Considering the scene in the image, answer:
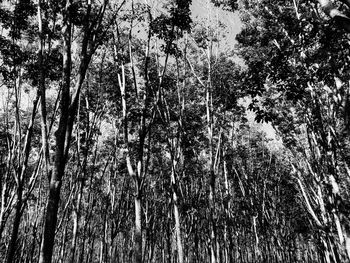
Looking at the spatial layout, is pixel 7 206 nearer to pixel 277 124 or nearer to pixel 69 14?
pixel 69 14

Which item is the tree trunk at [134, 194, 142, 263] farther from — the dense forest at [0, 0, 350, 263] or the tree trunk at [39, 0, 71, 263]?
the tree trunk at [39, 0, 71, 263]

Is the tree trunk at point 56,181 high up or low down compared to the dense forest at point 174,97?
down

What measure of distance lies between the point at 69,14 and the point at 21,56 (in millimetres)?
6061

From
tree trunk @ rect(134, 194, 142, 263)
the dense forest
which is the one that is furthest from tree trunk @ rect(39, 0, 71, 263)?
tree trunk @ rect(134, 194, 142, 263)

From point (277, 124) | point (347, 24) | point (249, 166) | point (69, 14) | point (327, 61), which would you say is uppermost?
point (249, 166)


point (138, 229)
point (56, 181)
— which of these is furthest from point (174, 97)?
point (56, 181)

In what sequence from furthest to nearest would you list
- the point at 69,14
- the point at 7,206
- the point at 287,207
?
the point at 287,207
the point at 7,206
the point at 69,14

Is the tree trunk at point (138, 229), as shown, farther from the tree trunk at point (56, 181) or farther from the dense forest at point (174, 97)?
the tree trunk at point (56, 181)

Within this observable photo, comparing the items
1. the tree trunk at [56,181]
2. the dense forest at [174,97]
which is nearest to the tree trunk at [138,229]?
the dense forest at [174,97]

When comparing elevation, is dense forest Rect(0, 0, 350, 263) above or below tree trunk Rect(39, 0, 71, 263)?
above

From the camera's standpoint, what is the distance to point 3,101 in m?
13.2

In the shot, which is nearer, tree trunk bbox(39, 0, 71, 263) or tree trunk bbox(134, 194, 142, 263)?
tree trunk bbox(39, 0, 71, 263)

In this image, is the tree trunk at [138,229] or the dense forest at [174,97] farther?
the tree trunk at [138,229]

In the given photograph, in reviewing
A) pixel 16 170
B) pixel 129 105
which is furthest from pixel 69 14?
pixel 129 105
